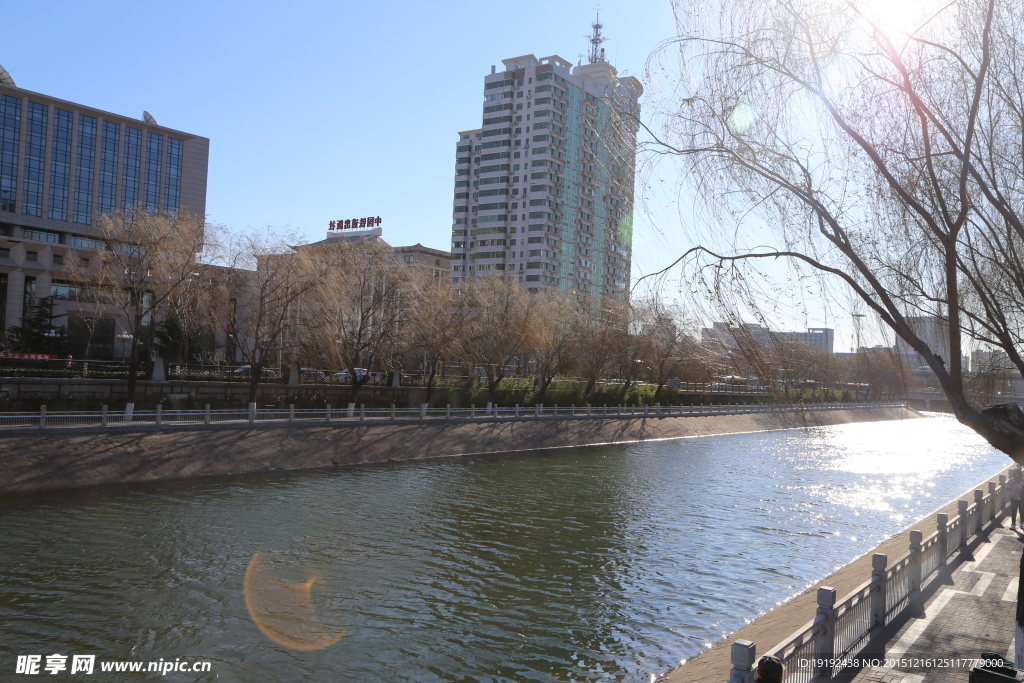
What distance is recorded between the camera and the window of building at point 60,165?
71.9 metres

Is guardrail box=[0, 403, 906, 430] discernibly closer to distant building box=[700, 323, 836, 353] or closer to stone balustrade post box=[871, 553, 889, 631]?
distant building box=[700, 323, 836, 353]

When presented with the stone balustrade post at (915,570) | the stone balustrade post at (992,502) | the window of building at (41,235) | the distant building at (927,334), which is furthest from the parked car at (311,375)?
the window of building at (41,235)

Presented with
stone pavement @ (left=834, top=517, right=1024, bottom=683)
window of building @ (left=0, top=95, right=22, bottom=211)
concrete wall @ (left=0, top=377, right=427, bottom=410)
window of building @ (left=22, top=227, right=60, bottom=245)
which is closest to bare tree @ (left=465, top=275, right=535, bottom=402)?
concrete wall @ (left=0, top=377, right=427, bottom=410)

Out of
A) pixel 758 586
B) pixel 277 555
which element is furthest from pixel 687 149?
pixel 277 555

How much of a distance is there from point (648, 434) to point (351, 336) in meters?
22.4

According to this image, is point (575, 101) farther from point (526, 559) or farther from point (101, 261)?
point (526, 559)

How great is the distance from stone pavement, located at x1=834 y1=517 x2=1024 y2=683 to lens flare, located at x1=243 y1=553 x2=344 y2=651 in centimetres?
778

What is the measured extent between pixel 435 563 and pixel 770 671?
10663 mm

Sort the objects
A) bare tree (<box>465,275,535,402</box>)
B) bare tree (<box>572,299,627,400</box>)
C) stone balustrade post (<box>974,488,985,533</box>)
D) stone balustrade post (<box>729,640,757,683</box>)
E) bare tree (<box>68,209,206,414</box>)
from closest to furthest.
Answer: stone balustrade post (<box>729,640,757,683</box>), stone balustrade post (<box>974,488,985,533</box>), bare tree (<box>68,209,206,414</box>), bare tree (<box>465,275,535,402</box>), bare tree (<box>572,299,627,400</box>)

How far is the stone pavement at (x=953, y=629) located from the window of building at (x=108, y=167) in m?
81.5

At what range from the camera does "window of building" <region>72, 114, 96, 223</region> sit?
73.7 metres

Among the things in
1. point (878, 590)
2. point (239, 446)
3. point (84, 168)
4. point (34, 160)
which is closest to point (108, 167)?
point (84, 168)

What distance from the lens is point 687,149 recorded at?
820 centimetres

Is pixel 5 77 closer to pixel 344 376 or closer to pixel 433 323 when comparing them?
pixel 344 376
